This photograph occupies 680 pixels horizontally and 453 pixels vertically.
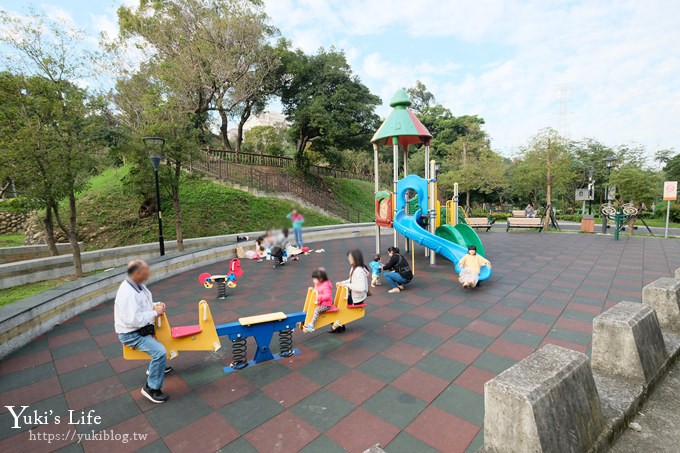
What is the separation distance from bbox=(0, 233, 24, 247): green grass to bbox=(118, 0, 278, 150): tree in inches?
420

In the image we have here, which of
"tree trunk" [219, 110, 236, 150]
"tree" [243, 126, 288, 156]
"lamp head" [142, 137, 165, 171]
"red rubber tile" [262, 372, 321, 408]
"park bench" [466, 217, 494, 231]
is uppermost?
"tree" [243, 126, 288, 156]

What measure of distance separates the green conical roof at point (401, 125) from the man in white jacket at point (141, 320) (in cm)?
889

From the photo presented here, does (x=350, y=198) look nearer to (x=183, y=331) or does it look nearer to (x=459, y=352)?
(x=459, y=352)

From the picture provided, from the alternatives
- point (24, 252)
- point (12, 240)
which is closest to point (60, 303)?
point (24, 252)

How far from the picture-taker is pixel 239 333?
4.32 meters

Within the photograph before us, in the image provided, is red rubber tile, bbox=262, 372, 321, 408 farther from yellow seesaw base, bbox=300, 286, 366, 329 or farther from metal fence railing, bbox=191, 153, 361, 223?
metal fence railing, bbox=191, 153, 361, 223

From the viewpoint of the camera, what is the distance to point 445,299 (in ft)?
24.0

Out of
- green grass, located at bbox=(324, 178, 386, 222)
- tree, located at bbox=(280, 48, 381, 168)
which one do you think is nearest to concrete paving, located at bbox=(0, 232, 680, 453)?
green grass, located at bbox=(324, 178, 386, 222)

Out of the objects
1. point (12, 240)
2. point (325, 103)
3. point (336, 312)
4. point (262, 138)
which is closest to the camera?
point (336, 312)

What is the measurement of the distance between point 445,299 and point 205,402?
17.6 ft

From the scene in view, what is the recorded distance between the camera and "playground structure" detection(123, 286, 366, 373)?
4.01m

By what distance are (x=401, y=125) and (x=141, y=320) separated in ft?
31.0

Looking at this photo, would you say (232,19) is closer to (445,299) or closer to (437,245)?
(437,245)

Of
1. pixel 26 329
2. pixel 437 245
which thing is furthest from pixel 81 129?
pixel 437 245
